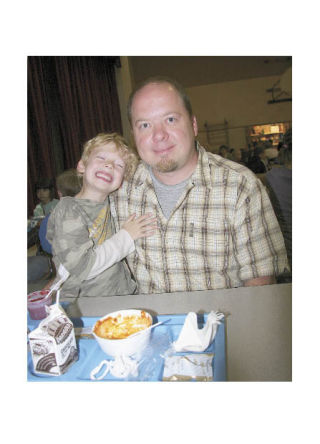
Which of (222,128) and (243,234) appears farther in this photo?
(222,128)

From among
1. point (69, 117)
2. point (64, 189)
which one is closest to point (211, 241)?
point (64, 189)

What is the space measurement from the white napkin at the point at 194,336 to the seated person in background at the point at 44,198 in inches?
31.3

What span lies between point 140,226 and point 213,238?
0.27m

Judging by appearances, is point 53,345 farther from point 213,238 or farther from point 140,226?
point 213,238

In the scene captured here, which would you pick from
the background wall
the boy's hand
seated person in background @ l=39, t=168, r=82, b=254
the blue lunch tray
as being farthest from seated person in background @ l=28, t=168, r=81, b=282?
the background wall

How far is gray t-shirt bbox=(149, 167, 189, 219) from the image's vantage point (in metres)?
1.10

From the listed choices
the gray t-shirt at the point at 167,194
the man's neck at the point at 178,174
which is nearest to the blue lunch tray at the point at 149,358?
the gray t-shirt at the point at 167,194

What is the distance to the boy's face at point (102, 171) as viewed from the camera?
3.23 feet

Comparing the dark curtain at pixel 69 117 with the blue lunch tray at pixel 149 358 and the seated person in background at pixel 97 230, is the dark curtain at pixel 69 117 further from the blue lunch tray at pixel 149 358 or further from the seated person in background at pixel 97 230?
the blue lunch tray at pixel 149 358

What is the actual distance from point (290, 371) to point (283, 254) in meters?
0.53

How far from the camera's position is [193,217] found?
41.1 inches

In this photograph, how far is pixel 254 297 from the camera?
2.71 ft
